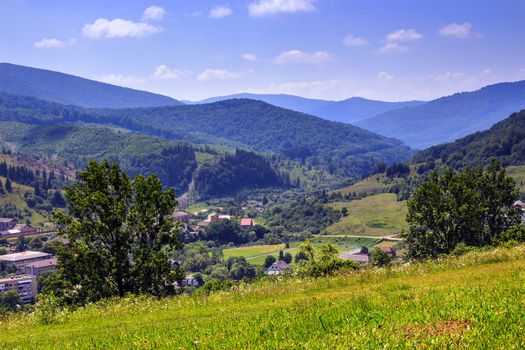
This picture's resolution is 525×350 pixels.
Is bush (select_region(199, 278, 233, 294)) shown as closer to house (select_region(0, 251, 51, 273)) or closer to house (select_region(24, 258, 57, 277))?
house (select_region(24, 258, 57, 277))

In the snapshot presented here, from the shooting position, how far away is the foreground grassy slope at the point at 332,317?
830 centimetres

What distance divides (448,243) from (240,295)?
38.8 meters

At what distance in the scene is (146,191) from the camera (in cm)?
3256

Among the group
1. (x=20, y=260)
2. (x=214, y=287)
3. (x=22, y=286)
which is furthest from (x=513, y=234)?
(x=20, y=260)

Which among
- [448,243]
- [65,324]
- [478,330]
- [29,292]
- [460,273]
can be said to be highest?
[478,330]

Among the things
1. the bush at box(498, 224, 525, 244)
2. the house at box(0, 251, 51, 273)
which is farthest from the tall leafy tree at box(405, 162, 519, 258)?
the house at box(0, 251, 51, 273)

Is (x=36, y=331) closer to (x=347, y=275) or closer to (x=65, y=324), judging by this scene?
(x=65, y=324)

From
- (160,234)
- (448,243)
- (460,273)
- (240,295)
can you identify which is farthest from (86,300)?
(448,243)

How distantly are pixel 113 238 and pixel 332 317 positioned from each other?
2337 centimetres

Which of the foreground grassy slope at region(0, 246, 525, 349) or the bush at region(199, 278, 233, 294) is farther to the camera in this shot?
the bush at region(199, 278, 233, 294)

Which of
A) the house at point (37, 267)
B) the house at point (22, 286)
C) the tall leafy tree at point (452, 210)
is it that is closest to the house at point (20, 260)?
the house at point (37, 267)

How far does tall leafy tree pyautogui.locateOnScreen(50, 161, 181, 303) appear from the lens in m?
29.3

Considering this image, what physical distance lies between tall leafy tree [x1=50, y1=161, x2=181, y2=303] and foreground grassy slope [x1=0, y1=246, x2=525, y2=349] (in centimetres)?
1005

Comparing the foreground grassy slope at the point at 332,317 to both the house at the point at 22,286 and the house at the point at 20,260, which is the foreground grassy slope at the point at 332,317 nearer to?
the house at the point at 22,286
